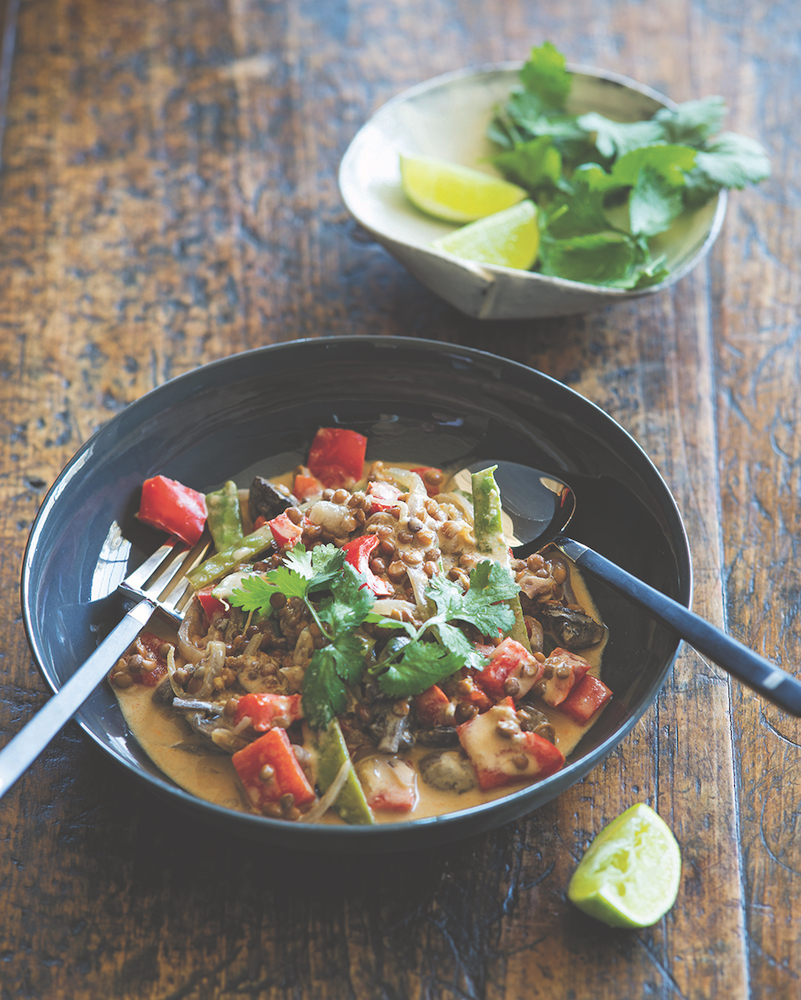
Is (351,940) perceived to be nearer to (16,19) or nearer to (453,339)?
(453,339)

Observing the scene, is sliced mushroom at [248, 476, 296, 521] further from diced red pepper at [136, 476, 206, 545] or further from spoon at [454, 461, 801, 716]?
spoon at [454, 461, 801, 716]

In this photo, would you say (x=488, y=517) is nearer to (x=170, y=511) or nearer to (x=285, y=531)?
(x=285, y=531)

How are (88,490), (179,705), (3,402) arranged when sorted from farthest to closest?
(3,402) < (88,490) < (179,705)

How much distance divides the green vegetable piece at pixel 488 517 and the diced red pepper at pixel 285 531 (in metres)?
0.68

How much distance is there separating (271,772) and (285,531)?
89 cm

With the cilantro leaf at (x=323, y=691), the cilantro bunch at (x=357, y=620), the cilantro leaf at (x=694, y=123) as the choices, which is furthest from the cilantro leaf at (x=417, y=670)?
the cilantro leaf at (x=694, y=123)

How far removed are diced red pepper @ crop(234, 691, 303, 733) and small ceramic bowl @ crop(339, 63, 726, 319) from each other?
2.09 m

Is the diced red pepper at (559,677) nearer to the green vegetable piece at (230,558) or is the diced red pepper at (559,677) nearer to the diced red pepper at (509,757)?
the diced red pepper at (509,757)

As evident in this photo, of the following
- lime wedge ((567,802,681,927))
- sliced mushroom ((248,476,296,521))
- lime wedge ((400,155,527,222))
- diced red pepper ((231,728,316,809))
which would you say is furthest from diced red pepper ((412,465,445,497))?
lime wedge ((400,155,527,222))

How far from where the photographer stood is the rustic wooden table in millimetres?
2656

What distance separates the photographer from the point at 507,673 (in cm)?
295

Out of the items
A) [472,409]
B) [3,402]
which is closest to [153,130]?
[3,402]

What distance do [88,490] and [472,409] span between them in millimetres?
1535

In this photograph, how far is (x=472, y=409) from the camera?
368 cm
